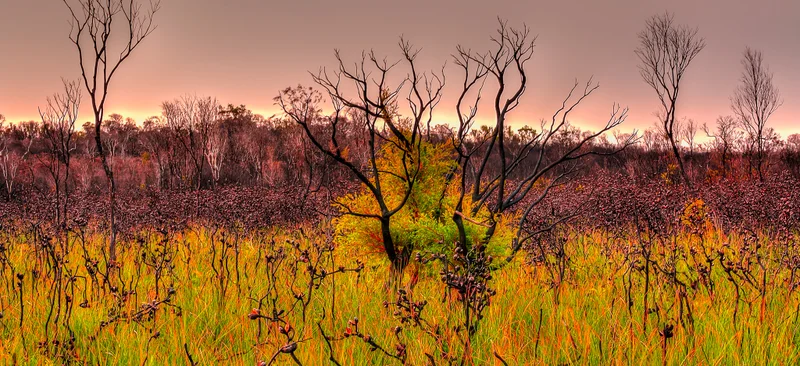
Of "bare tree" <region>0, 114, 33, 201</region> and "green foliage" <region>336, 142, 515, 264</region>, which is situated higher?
"bare tree" <region>0, 114, 33, 201</region>

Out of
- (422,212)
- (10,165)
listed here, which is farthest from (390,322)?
(10,165)

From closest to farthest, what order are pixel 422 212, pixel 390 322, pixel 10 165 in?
pixel 390 322
pixel 422 212
pixel 10 165

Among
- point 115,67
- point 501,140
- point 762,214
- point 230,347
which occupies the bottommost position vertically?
point 230,347

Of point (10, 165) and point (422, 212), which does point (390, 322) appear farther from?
point (10, 165)

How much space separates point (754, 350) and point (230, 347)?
3.30m

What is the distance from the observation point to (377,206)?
5082 millimetres

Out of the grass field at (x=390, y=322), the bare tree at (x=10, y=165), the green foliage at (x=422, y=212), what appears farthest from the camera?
the bare tree at (x=10, y=165)

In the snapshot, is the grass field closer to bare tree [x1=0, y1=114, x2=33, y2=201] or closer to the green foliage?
the green foliage

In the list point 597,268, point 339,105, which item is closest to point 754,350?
point 597,268

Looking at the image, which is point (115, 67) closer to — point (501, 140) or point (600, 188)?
point (501, 140)

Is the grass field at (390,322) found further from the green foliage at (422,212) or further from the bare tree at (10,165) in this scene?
the bare tree at (10,165)

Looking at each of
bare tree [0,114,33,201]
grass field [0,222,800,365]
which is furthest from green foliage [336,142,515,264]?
bare tree [0,114,33,201]

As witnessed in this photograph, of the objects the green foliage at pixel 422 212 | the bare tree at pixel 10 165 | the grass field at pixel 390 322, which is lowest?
the grass field at pixel 390 322

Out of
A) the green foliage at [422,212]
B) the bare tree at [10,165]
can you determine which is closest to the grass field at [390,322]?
the green foliage at [422,212]
